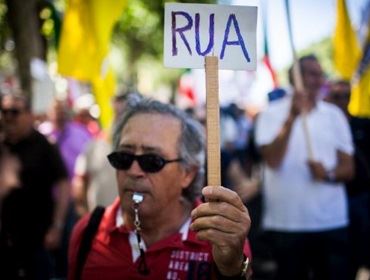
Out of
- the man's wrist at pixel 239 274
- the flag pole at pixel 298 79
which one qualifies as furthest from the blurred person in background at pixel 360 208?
the man's wrist at pixel 239 274

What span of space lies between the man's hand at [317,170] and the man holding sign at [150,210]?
1.75m

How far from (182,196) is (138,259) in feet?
1.22

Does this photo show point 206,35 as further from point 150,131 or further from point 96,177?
point 96,177

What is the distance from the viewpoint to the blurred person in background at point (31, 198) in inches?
170

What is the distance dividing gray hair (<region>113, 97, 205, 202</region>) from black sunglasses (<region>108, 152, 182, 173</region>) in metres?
0.13

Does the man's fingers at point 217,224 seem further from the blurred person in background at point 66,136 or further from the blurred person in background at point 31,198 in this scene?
the blurred person in background at point 66,136

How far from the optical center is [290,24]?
4.41 m

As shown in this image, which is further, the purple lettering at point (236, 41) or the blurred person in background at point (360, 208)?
the blurred person in background at point (360, 208)

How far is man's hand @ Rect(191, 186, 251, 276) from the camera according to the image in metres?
1.91

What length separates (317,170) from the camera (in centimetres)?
440

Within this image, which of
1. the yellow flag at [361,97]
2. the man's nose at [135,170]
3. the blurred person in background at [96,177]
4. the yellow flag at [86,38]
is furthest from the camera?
the yellow flag at [361,97]

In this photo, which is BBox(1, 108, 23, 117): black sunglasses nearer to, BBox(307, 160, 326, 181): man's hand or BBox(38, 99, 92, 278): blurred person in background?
BBox(38, 99, 92, 278): blurred person in background

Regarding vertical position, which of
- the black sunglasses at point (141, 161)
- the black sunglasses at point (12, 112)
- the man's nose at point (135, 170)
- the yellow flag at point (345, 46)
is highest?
the yellow flag at point (345, 46)

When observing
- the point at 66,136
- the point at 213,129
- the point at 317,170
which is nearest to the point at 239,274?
the point at 213,129
